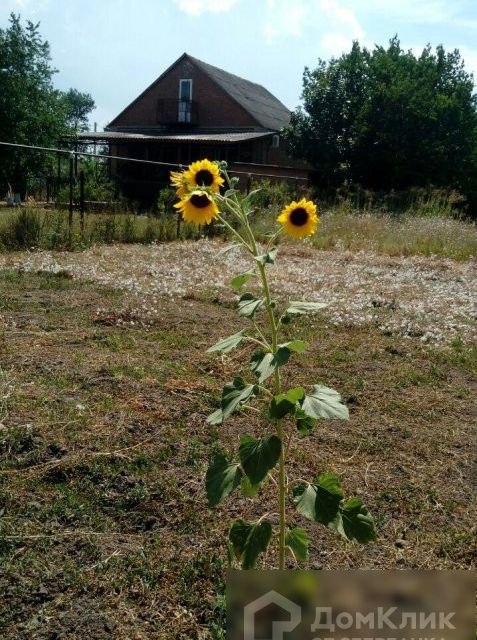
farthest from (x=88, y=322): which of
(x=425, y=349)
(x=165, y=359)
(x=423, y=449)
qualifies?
(x=423, y=449)

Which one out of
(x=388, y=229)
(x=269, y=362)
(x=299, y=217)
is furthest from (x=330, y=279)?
(x=269, y=362)

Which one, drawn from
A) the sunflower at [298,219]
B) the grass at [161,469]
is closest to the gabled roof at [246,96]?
the grass at [161,469]

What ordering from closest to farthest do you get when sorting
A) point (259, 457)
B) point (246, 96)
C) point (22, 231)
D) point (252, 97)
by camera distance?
point (259, 457)
point (22, 231)
point (246, 96)
point (252, 97)

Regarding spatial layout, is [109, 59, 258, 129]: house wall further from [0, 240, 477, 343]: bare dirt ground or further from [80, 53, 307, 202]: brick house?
[0, 240, 477, 343]: bare dirt ground

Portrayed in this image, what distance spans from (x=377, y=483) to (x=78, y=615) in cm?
148

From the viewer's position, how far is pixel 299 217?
2.05m

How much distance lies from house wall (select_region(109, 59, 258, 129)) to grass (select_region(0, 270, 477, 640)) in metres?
31.5

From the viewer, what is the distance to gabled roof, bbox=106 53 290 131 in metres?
34.8

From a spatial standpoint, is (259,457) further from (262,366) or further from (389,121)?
(389,121)

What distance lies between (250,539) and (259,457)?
0.23m

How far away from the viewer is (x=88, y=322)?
220 inches

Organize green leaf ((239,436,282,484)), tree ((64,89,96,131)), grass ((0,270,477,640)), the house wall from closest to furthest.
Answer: green leaf ((239,436,282,484)) < grass ((0,270,477,640)) < the house wall < tree ((64,89,96,131))

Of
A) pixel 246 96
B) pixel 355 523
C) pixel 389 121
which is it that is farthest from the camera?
pixel 246 96

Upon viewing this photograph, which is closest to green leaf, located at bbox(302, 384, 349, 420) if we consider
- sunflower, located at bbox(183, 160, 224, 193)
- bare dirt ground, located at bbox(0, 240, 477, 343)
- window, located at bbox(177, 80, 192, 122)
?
sunflower, located at bbox(183, 160, 224, 193)
